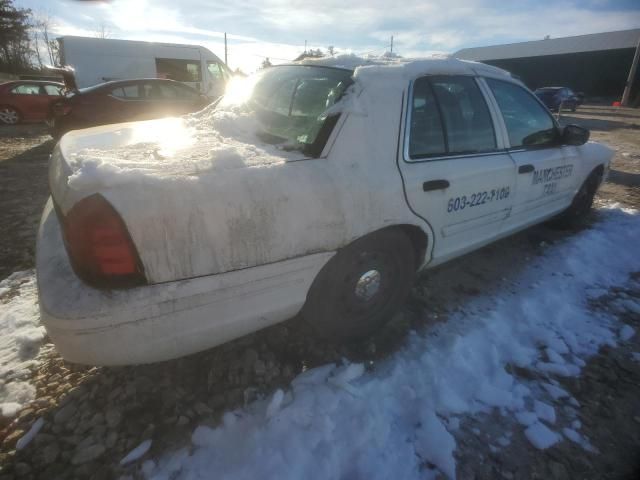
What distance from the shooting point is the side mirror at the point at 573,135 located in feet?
10.5

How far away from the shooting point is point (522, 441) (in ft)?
5.57

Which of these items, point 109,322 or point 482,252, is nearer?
point 109,322

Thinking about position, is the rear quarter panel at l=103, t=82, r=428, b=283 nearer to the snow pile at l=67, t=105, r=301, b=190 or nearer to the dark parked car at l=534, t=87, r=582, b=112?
the snow pile at l=67, t=105, r=301, b=190

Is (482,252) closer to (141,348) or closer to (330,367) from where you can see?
(330,367)

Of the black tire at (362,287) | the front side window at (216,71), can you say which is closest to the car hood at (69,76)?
the front side window at (216,71)

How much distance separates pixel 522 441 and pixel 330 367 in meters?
0.98

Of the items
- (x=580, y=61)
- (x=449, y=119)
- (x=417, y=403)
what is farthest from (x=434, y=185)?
(x=580, y=61)

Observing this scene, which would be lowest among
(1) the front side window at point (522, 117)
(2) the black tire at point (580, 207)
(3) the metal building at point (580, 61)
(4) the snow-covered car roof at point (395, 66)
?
(2) the black tire at point (580, 207)

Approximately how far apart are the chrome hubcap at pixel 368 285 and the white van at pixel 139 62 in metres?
10.5

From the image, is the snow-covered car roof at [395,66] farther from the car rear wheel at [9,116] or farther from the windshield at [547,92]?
the windshield at [547,92]

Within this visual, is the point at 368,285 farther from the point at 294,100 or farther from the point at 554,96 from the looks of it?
the point at 554,96

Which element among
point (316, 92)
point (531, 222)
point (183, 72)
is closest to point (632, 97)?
point (183, 72)

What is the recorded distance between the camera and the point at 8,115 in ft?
35.9

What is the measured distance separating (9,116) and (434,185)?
13.9 m
